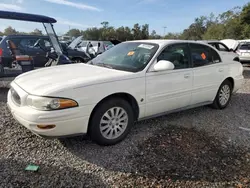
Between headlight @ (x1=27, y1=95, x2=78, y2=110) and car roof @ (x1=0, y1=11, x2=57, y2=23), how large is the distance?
4048mm

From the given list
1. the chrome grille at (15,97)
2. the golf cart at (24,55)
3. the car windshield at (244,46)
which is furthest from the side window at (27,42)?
the car windshield at (244,46)

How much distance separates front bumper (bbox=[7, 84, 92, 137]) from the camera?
266cm

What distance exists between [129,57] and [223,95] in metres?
2.45

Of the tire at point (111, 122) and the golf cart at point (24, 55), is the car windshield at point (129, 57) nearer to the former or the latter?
the tire at point (111, 122)

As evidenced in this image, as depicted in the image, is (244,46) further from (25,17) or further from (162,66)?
(25,17)

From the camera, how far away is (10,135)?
11.4 feet

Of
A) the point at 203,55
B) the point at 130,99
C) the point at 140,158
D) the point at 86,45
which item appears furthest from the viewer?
the point at 86,45

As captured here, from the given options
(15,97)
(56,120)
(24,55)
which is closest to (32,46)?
(24,55)

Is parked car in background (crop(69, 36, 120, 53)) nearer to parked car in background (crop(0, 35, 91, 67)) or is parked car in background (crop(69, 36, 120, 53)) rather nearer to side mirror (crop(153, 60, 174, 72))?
parked car in background (crop(0, 35, 91, 67))

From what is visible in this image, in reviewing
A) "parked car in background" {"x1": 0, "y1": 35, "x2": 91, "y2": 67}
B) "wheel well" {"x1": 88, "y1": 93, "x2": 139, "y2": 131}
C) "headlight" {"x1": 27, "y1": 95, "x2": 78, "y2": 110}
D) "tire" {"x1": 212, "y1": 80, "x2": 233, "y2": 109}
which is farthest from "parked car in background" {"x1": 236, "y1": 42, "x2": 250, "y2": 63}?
"headlight" {"x1": 27, "y1": 95, "x2": 78, "y2": 110}

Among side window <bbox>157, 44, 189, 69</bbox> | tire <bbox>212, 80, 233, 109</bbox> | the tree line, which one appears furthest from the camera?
the tree line

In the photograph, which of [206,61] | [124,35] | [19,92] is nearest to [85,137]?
[19,92]

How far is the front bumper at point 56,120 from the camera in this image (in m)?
2.66

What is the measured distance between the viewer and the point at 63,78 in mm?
3111
